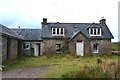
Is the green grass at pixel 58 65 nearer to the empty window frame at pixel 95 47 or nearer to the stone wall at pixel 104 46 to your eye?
the empty window frame at pixel 95 47

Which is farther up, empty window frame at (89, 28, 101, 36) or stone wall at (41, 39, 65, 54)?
empty window frame at (89, 28, 101, 36)

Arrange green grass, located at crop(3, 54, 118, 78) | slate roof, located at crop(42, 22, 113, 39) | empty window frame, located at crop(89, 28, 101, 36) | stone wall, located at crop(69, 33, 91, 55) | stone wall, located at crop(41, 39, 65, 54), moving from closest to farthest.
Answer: green grass, located at crop(3, 54, 118, 78) → stone wall, located at crop(69, 33, 91, 55) → stone wall, located at crop(41, 39, 65, 54) → slate roof, located at crop(42, 22, 113, 39) → empty window frame, located at crop(89, 28, 101, 36)

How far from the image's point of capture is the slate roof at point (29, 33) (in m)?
46.8

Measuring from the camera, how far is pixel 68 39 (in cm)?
4494

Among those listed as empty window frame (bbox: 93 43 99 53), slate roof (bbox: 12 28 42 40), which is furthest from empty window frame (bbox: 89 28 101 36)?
slate roof (bbox: 12 28 42 40)

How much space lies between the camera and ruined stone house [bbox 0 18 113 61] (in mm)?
44281

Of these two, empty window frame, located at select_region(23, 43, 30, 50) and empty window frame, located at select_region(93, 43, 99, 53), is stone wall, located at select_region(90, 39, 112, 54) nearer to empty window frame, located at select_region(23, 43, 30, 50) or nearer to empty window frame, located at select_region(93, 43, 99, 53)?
empty window frame, located at select_region(93, 43, 99, 53)

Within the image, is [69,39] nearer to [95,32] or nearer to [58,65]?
[95,32]

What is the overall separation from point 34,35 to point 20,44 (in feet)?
9.94

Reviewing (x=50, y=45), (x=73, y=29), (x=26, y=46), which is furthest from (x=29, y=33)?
(x=73, y=29)

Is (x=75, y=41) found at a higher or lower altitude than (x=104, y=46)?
higher

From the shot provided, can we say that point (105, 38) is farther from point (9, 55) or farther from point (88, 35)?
point (9, 55)

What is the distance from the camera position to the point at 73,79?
15.0 metres

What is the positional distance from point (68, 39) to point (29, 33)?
734cm
